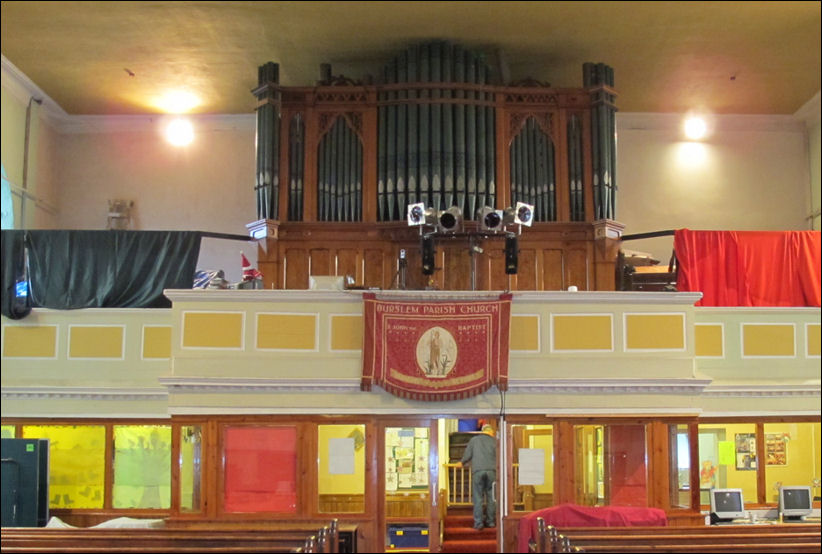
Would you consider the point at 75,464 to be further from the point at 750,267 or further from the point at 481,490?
the point at 750,267

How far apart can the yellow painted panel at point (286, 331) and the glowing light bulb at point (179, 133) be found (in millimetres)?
5814

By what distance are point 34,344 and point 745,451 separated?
9.45 m

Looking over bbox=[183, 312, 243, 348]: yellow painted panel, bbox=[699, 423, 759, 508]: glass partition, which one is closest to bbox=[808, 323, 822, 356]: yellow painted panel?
bbox=[699, 423, 759, 508]: glass partition

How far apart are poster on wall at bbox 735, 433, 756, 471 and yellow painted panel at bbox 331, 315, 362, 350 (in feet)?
17.6

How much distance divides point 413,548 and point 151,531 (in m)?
3.55

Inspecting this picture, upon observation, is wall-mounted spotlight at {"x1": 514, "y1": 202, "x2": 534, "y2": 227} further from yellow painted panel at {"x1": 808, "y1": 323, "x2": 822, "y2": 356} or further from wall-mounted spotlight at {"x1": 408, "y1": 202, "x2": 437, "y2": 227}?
yellow painted panel at {"x1": 808, "y1": 323, "x2": 822, "y2": 356}

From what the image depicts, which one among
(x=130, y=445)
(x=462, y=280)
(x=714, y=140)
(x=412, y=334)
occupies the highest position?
(x=714, y=140)

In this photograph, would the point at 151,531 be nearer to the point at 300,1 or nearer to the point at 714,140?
the point at 300,1

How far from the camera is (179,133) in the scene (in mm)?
15742

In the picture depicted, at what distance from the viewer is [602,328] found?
36.7ft

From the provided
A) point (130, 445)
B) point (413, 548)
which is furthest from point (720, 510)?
point (130, 445)

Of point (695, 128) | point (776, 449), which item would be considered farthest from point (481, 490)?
point (695, 128)

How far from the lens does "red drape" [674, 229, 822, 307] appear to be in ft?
40.6

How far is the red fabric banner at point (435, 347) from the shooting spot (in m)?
10.9
